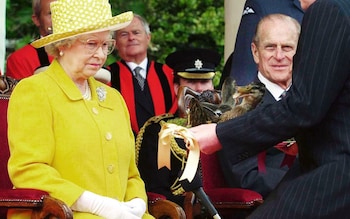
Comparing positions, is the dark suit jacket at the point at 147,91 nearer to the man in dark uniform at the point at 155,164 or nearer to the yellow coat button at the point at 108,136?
the man in dark uniform at the point at 155,164

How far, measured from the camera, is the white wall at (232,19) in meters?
8.39

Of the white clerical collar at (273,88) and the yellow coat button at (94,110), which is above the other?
the yellow coat button at (94,110)

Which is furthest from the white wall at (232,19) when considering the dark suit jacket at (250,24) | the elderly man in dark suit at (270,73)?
the elderly man in dark suit at (270,73)

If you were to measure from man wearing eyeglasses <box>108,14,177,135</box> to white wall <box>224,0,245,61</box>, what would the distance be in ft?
2.29

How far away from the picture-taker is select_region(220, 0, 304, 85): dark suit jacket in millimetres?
6895

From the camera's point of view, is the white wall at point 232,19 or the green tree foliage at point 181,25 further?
the green tree foliage at point 181,25

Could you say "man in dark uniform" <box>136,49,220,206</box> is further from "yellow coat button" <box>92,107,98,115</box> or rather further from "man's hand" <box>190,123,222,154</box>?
"man's hand" <box>190,123,222,154</box>

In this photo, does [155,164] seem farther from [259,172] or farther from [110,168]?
[110,168]

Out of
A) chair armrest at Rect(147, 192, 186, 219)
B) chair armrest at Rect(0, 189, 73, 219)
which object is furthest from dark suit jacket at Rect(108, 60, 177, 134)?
chair armrest at Rect(0, 189, 73, 219)

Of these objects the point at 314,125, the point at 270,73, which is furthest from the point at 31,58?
the point at 314,125

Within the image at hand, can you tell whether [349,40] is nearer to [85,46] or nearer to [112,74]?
[85,46]

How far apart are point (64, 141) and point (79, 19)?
610mm

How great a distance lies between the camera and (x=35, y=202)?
5105 mm

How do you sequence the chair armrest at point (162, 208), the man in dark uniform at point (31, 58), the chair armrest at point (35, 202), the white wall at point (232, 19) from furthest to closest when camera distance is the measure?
Answer: 1. the white wall at point (232, 19)
2. the man in dark uniform at point (31, 58)
3. the chair armrest at point (162, 208)
4. the chair armrest at point (35, 202)
